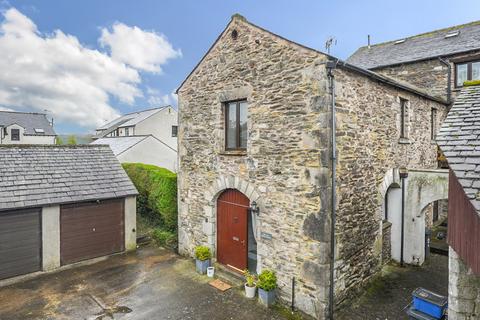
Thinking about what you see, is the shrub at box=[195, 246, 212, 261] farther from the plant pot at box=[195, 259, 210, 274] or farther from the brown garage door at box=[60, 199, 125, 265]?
the brown garage door at box=[60, 199, 125, 265]

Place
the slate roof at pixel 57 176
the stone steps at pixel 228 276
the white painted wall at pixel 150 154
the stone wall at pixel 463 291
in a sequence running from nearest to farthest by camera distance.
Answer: the stone wall at pixel 463 291, the stone steps at pixel 228 276, the slate roof at pixel 57 176, the white painted wall at pixel 150 154

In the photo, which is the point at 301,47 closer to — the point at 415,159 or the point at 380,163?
the point at 380,163

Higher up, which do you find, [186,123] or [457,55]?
[457,55]

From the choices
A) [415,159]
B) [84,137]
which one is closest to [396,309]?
[415,159]

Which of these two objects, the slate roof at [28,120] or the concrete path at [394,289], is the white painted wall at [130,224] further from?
the slate roof at [28,120]

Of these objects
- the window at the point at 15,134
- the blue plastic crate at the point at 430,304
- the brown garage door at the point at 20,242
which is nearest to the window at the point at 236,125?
the blue plastic crate at the point at 430,304

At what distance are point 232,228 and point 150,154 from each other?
1351 cm

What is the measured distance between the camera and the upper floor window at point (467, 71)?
13.4 m

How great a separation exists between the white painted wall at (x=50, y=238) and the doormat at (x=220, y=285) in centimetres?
561

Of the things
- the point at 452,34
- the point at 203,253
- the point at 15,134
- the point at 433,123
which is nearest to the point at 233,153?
the point at 203,253

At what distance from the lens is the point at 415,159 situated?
11.2 m

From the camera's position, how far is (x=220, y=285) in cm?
892

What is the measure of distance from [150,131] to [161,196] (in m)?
22.3

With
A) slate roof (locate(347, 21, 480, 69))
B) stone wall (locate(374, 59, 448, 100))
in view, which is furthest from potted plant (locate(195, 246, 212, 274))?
slate roof (locate(347, 21, 480, 69))
